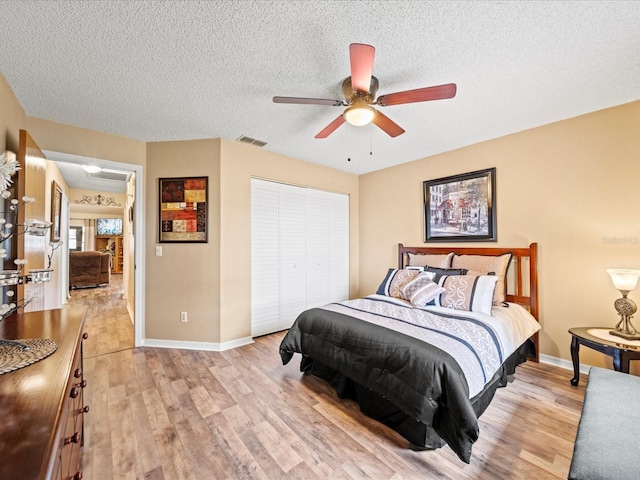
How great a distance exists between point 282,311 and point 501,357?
262 centimetres

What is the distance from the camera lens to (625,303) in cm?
227

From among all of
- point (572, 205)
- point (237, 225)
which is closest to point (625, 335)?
point (572, 205)

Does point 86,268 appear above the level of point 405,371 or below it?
above

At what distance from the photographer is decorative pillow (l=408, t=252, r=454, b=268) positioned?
3.42 metres

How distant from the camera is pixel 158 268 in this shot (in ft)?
10.9

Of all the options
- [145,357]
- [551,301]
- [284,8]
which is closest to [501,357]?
[551,301]

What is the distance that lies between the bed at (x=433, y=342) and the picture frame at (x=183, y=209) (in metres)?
1.74

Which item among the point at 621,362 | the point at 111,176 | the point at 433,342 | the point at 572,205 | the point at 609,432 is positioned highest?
the point at 111,176

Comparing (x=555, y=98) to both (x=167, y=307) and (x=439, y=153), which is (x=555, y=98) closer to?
(x=439, y=153)

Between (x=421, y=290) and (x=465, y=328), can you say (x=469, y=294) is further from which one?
(x=465, y=328)

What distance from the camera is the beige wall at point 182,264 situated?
329 cm

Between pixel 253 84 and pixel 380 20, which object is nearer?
pixel 380 20

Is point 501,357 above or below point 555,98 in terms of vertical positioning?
below

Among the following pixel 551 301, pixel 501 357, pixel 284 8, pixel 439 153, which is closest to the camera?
pixel 284 8
